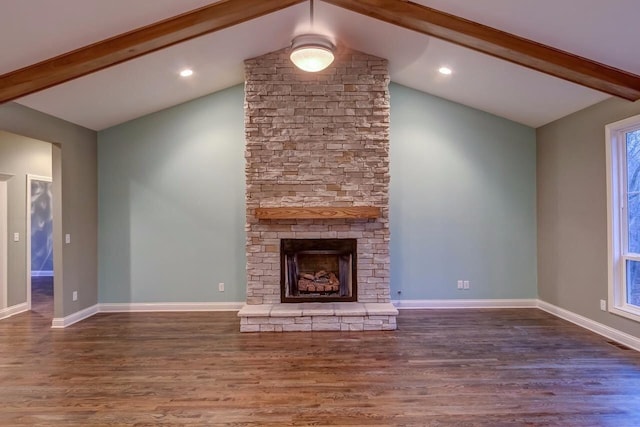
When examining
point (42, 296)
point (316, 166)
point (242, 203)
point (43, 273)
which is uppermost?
point (316, 166)

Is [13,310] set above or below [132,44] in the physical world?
below

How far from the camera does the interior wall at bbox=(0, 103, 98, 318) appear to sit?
467 centimetres

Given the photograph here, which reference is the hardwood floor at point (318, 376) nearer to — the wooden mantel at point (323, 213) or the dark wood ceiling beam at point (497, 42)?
the wooden mantel at point (323, 213)

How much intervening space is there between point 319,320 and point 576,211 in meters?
→ 3.33

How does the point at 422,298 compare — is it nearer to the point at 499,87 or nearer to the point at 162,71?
the point at 499,87

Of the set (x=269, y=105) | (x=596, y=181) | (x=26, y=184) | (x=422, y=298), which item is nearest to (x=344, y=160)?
(x=269, y=105)

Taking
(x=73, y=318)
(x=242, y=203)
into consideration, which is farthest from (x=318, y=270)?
(x=73, y=318)

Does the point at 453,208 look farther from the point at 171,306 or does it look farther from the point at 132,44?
the point at 132,44

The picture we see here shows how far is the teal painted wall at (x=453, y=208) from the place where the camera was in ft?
18.0

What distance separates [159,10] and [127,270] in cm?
362

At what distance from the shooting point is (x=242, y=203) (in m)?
5.47

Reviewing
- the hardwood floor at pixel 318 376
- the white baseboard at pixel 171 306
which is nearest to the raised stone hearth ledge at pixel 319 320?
the hardwood floor at pixel 318 376

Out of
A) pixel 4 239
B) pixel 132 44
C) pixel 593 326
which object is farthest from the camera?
pixel 4 239

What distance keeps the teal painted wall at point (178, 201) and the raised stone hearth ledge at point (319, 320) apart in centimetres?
108
